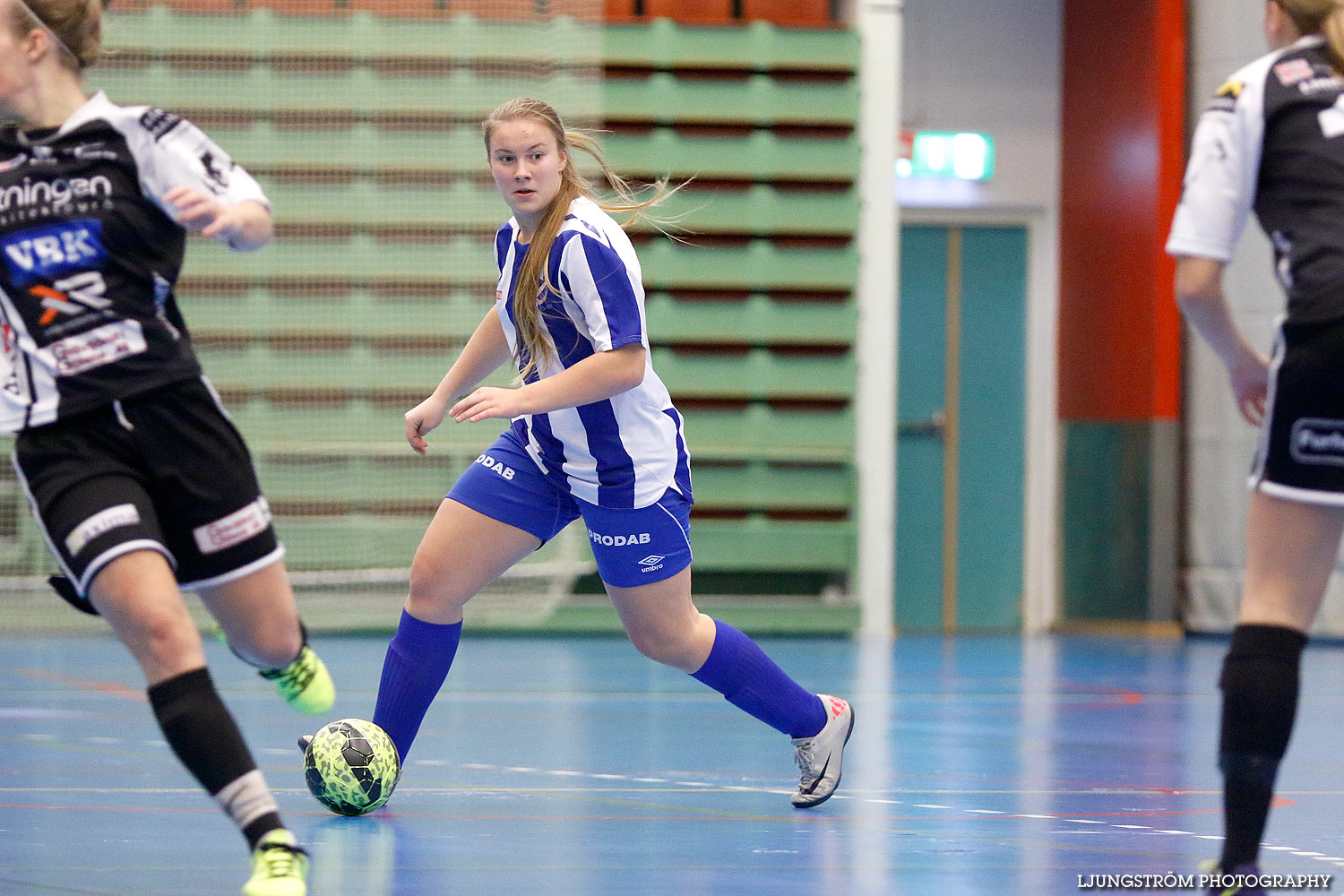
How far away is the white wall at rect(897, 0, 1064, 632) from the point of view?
9.59 meters

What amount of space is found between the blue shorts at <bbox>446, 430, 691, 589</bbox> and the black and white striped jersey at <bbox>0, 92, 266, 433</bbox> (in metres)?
0.98

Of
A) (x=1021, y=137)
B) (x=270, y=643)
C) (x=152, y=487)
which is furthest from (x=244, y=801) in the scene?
(x=1021, y=137)

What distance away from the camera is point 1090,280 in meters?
9.41

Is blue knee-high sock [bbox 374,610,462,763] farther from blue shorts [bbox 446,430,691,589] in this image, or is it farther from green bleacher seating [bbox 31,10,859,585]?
green bleacher seating [bbox 31,10,859,585]

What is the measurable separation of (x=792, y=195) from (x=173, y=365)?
6685 mm

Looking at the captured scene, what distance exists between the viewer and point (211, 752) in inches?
83.7

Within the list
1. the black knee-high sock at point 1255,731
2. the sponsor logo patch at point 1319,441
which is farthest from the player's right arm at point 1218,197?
the black knee-high sock at point 1255,731

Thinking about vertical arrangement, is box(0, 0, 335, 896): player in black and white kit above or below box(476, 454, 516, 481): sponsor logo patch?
above

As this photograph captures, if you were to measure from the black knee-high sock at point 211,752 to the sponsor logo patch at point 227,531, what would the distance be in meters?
0.21

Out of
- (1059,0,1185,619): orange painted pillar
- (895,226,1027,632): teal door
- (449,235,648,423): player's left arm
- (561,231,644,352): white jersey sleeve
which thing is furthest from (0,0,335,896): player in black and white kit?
(895,226,1027,632): teal door

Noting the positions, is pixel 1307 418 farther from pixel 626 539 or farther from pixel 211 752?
pixel 211 752

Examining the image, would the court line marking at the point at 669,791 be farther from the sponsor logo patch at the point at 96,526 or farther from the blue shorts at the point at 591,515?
the sponsor logo patch at the point at 96,526

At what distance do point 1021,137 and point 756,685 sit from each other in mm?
7099

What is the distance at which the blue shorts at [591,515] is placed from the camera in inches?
122
